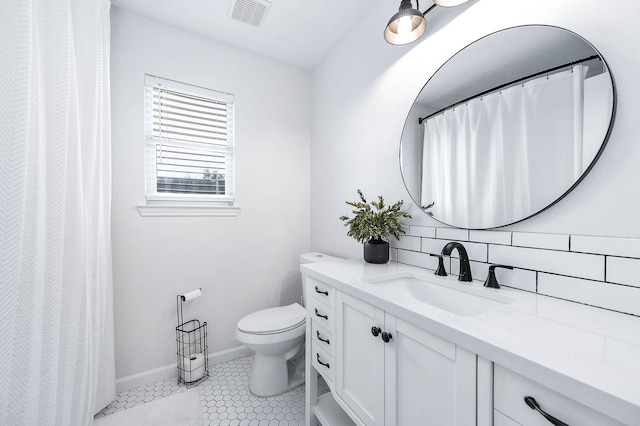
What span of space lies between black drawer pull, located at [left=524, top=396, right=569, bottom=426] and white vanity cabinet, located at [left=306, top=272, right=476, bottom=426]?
0.11 meters

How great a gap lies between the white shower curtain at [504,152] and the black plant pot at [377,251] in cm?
32

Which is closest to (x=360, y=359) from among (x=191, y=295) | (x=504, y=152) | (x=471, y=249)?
(x=471, y=249)

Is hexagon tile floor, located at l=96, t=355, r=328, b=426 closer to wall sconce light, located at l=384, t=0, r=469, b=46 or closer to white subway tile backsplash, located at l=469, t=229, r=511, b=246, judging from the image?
white subway tile backsplash, located at l=469, t=229, r=511, b=246

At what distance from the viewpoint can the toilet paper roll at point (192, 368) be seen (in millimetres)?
1783

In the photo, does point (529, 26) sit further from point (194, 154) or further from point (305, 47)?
point (194, 154)

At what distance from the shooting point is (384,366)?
0.90 m

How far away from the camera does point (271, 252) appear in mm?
2252

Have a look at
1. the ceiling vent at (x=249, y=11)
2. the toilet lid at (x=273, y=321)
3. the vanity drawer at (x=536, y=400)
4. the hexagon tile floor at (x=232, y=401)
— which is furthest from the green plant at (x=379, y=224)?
the ceiling vent at (x=249, y=11)

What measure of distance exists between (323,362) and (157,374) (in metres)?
1.35

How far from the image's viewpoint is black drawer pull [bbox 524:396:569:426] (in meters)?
0.48

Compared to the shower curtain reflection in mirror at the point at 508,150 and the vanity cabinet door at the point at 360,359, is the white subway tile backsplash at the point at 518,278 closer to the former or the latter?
the shower curtain reflection in mirror at the point at 508,150

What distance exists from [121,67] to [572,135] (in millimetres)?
2422

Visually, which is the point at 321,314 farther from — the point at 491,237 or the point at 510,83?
the point at 510,83

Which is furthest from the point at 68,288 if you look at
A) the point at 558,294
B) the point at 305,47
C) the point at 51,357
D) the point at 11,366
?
the point at 305,47
